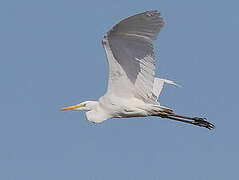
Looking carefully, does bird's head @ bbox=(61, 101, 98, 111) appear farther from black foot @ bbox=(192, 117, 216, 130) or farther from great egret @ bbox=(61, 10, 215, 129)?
black foot @ bbox=(192, 117, 216, 130)

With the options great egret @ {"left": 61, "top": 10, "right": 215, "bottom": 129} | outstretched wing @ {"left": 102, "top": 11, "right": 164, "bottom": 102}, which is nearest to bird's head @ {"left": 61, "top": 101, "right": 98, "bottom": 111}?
great egret @ {"left": 61, "top": 10, "right": 215, "bottom": 129}

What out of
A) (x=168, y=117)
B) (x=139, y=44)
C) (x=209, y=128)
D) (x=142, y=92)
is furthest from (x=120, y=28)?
(x=209, y=128)

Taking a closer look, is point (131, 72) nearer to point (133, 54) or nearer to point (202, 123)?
point (133, 54)

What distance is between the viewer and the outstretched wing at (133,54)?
10.4 metres

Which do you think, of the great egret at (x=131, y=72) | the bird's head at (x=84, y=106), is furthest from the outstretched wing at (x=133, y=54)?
the bird's head at (x=84, y=106)

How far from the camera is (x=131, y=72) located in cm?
1154

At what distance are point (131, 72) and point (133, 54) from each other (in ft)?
1.97

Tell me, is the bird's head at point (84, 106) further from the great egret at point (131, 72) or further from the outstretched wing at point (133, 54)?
the outstretched wing at point (133, 54)

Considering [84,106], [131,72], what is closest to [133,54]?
[131,72]

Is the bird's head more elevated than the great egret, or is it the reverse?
the great egret

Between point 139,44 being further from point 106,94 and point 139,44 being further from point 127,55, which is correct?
point 106,94

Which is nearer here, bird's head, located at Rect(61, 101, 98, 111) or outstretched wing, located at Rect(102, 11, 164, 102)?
outstretched wing, located at Rect(102, 11, 164, 102)

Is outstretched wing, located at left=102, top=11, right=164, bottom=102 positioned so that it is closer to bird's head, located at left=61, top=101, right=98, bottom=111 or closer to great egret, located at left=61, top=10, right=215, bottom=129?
great egret, located at left=61, top=10, right=215, bottom=129

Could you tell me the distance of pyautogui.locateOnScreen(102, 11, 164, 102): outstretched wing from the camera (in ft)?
34.0
